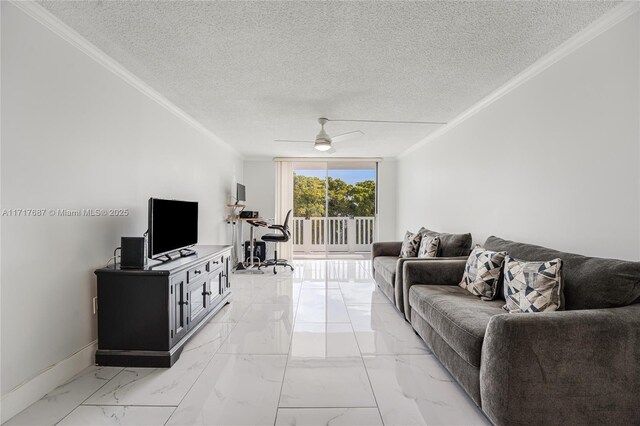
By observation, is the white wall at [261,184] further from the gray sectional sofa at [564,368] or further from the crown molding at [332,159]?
the gray sectional sofa at [564,368]

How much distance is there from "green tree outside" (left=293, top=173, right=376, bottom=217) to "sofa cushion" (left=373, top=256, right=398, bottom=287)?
321 centimetres

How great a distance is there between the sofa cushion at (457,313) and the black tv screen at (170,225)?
2.29 meters

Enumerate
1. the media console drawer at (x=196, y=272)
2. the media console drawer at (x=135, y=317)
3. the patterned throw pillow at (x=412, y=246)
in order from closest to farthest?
the media console drawer at (x=135, y=317) < the media console drawer at (x=196, y=272) < the patterned throw pillow at (x=412, y=246)

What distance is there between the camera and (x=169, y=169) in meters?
3.54

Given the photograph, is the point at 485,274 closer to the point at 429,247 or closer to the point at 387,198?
the point at 429,247

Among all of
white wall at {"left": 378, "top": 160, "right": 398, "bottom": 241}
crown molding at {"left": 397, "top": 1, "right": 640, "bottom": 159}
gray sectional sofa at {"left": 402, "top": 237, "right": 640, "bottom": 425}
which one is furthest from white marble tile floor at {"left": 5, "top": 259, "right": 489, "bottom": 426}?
white wall at {"left": 378, "top": 160, "right": 398, "bottom": 241}

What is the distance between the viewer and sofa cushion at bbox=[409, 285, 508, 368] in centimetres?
180

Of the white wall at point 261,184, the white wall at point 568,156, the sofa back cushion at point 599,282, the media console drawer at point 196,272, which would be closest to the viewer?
the sofa back cushion at point 599,282

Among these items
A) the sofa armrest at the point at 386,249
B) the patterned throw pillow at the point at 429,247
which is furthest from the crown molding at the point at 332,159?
the patterned throw pillow at the point at 429,247

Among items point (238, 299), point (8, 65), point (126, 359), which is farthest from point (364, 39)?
point (238, 299)

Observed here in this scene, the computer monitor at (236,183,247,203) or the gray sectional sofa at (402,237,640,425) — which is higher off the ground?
the computer monitor at (236,183,247,203)

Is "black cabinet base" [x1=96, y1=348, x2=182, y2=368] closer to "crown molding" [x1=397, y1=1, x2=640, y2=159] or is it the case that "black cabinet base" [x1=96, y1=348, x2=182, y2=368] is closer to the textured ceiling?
the textured ceiling

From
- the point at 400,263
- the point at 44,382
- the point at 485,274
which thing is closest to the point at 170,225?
the point at 44,382

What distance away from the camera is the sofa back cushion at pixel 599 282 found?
5.47 ft
